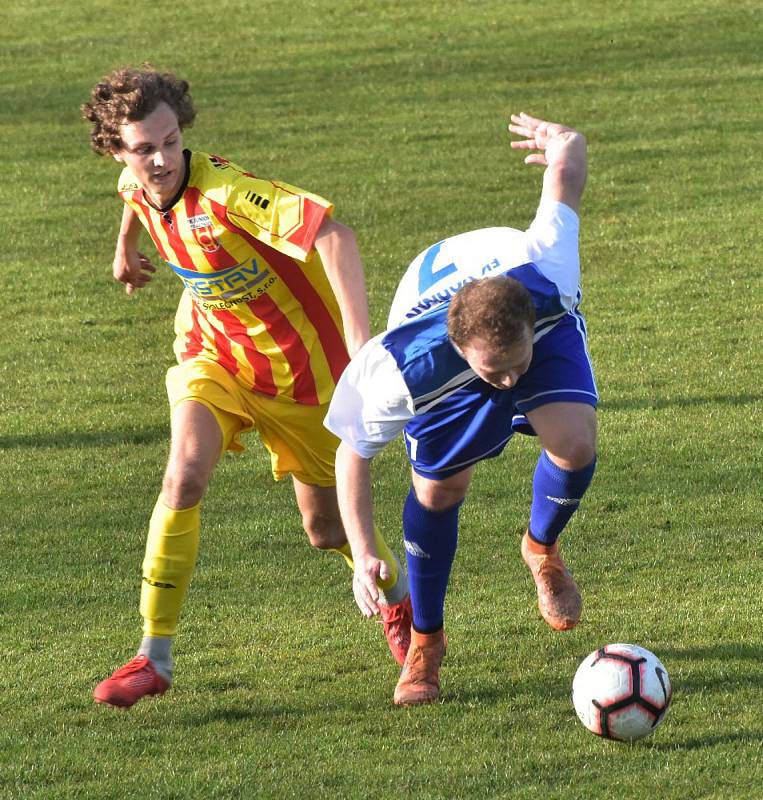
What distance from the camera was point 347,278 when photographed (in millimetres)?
4949

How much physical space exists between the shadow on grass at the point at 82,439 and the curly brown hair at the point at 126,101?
394 cm

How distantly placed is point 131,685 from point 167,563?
1.45 ft

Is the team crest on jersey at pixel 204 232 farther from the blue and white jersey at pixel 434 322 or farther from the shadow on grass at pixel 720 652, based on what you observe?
the shadow on grass at pixel 720 652

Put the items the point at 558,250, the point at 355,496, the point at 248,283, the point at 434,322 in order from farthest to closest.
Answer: the point at 248,283 < the point at 558,250 < the point at 434,322 < the point at 355,496

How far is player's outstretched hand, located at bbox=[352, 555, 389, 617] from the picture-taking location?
13.6 feet

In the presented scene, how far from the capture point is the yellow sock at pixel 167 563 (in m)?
5.19

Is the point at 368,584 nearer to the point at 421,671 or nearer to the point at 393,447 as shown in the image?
the point at 421,671

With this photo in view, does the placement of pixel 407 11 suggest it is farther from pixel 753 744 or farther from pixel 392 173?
pixel 753 744

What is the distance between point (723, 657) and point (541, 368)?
132cm

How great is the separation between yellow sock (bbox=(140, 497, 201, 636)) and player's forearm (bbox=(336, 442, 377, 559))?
0.84m

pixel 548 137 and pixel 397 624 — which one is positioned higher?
pixel 548 137

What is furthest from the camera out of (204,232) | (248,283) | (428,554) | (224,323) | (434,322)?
(224,323)

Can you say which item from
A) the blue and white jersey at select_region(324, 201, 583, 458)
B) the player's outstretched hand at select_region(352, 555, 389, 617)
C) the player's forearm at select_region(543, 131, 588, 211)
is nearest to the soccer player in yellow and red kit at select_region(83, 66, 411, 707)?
the blue and white jersey at select_region(324, 201, 583, 458)

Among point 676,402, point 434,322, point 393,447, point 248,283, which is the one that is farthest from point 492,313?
point 676,402
